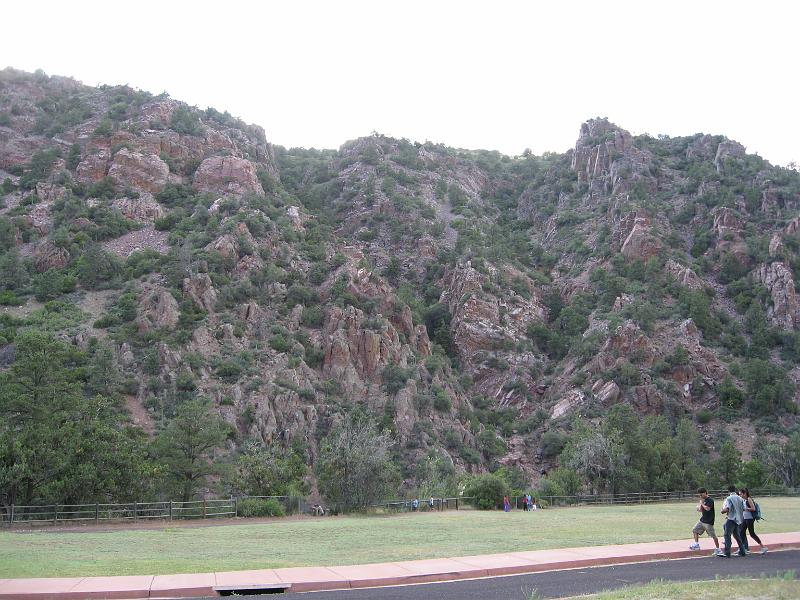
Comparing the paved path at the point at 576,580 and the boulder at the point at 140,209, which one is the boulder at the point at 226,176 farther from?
the paved path at the point at 576,580

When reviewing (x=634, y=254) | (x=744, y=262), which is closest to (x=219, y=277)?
(x=634, y=254)

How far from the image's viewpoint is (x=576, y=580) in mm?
13102

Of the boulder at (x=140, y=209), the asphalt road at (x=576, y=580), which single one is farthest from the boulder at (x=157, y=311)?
the asphalt road at (x=576, y=580)

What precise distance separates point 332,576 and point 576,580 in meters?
4.51

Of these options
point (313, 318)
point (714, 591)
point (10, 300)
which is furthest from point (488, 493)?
point (10, 300)

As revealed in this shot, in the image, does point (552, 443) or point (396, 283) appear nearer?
point (552, 443)

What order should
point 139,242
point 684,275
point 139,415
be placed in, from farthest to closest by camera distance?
1. point 684,275
2. point 139,242
3. point 139,415

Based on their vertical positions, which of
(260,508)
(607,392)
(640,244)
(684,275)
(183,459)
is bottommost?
(260,508)

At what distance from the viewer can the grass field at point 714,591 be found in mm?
10297

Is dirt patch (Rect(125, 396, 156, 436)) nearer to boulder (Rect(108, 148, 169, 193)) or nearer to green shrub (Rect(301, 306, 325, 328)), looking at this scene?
green shrub (Rect(301, 306, 325, 328))

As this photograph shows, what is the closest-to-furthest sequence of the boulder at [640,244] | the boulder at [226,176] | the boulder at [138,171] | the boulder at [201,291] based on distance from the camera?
the boulder at [201,291] < the boulder at [138,171] < the boulder at [226,176] < the boulder at [640,244]

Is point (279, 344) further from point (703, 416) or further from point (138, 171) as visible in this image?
point (703, 416)

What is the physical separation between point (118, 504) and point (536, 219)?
313ft

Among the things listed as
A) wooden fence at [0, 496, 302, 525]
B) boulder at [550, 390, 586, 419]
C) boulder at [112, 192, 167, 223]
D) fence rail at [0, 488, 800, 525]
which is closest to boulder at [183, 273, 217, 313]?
boulder at [112, 192, 167, 223]
